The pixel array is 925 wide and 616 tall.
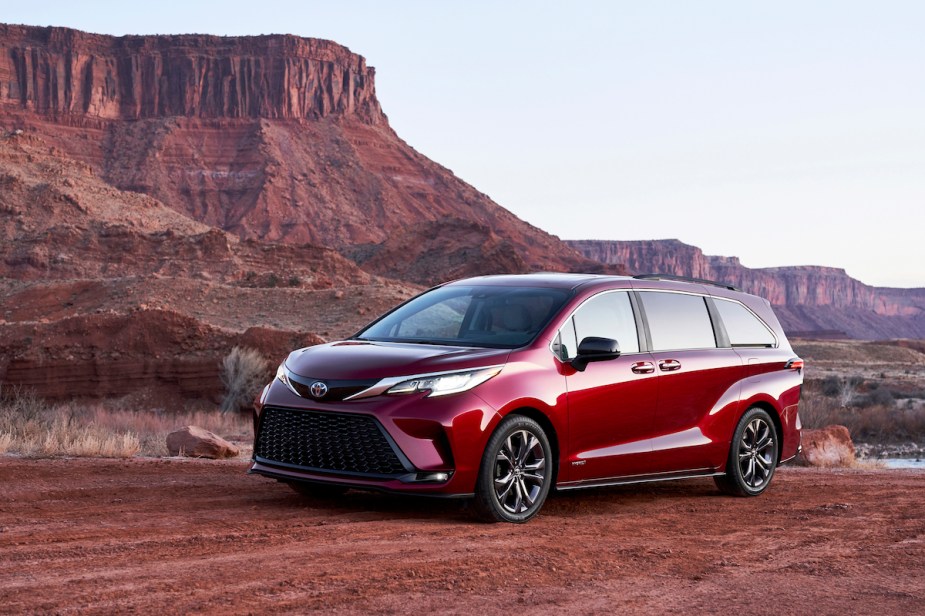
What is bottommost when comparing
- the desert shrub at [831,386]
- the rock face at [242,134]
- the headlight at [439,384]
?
the desert shrub at [831,386]

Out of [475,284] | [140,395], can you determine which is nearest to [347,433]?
[475,284]

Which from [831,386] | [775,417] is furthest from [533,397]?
[831,386]

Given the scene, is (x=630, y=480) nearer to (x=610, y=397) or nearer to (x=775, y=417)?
(x=610, y=397)

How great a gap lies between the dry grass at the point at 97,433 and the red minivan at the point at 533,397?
13.6 feet

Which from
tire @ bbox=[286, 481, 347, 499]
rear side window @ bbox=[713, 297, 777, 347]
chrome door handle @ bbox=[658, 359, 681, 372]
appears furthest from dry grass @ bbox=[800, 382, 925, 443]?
tire @ bbox=[286, 481, 347, 499]

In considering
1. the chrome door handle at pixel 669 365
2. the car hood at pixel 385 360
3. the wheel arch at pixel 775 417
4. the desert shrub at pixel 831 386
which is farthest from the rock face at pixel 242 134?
the car hood at pixel 385 360

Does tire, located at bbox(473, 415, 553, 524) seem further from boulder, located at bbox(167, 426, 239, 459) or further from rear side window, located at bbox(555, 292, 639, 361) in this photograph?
boulder, located at bbox(167, 426, 239, 459)

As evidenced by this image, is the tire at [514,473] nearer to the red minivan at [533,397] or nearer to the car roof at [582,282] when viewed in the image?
the red minivan at [533,397]

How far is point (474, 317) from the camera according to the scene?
330 inches

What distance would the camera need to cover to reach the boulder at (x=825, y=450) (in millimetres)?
14562

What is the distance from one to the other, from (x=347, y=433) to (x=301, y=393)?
49cm

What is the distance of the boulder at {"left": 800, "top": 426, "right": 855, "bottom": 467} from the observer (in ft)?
47.8

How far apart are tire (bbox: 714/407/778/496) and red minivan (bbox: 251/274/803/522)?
0.04 feet

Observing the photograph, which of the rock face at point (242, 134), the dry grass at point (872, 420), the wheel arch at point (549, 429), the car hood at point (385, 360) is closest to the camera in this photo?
the car hood at point (385, 360)
